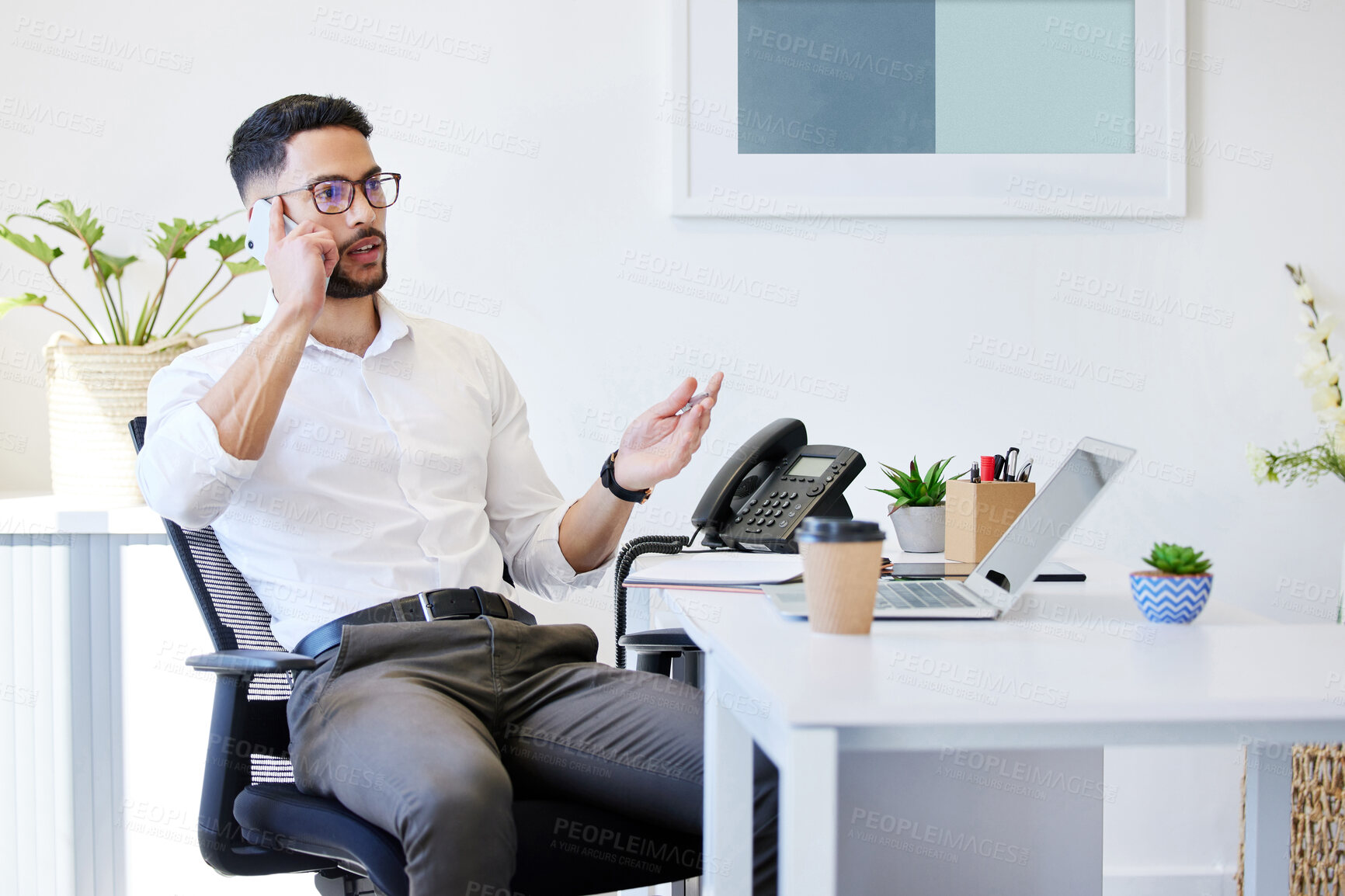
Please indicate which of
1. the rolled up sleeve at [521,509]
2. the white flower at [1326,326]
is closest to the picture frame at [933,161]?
the white flower at [1326,326]

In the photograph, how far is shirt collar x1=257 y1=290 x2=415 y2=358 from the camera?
160 centimetres

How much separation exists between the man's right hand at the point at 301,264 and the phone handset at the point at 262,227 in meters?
0.02

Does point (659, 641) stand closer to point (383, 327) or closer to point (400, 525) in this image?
point (400, 525)

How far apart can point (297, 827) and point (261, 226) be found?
2.85 ft

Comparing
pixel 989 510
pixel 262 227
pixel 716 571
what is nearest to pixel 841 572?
pixel 716 571

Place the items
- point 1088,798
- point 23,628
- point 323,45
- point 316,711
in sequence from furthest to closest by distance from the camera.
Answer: point 323,45
point 23,628
point 1088,798
point 316,711

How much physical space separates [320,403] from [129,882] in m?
1.02

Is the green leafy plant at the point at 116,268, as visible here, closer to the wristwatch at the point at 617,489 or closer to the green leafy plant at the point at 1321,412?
the wristwatch at the point at 617,489

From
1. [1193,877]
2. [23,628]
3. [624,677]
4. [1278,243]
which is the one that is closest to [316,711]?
[624,677]

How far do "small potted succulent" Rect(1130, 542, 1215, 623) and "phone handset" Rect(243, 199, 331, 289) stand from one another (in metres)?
1.17

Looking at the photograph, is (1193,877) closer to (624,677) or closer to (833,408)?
(833,408)

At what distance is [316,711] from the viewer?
50.3 inches

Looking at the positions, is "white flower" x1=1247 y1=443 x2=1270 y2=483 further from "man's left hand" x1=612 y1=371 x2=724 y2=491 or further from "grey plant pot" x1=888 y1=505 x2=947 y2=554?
"man's left hand" x1=612 y1=371 x2=724 y2=491

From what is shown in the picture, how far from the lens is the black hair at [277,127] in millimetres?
1624
